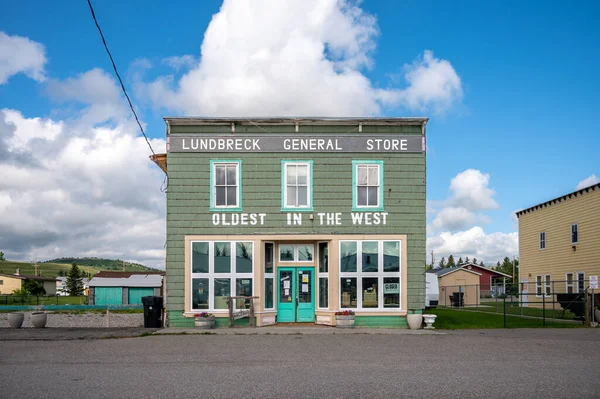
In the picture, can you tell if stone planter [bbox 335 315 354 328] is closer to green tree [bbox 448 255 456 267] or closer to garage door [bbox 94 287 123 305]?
garage door [bbox 94 287 123 305]

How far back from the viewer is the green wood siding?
19.1 m

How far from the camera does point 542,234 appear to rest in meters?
36.5

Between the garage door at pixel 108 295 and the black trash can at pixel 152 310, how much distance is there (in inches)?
1747

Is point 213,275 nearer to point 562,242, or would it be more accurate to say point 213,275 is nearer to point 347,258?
point 347,258

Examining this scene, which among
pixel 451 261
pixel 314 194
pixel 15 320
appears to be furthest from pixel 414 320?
pixel 451 261

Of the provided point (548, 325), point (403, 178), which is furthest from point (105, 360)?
point (548, 325)

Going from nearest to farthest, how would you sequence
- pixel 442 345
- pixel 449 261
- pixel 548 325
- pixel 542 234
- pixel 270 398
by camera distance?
1. pixel 270 398
2. pixel 442 345
3. pixel 548 325
4. pixel 542 234
5. pixel 449 261

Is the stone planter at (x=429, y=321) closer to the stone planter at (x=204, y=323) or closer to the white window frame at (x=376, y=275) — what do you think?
the white window frame at (x=376, y=275)

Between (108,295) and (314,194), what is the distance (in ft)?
159

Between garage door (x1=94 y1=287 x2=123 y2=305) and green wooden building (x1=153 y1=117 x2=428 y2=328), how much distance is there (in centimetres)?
4556

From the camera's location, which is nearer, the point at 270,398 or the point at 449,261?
the point at 270,398

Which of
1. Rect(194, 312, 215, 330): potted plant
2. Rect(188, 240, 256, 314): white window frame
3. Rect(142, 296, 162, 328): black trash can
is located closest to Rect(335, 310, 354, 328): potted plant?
Rect(188, 240, 256, 314): white window frame

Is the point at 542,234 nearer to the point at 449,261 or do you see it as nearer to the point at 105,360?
the point at 105,360

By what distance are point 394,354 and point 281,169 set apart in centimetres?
822
